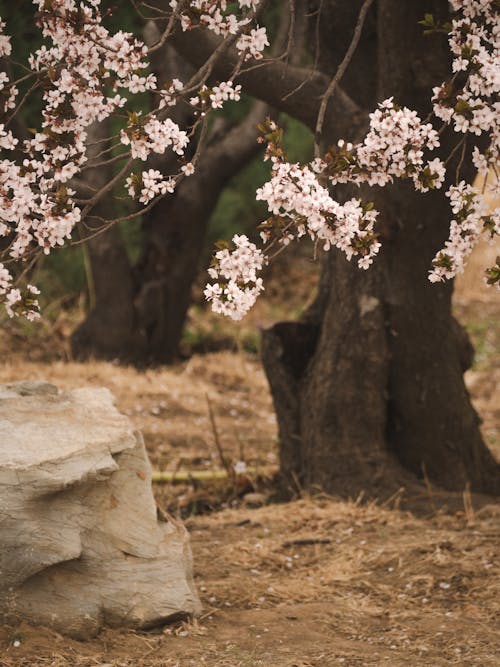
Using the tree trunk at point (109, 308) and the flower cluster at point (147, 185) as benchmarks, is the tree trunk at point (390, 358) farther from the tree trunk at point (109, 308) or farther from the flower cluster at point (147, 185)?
the tree trunk at point (109, 308)

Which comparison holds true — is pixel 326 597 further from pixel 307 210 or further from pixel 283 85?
pixel 283 85

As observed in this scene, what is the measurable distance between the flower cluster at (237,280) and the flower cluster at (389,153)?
37 centimetres

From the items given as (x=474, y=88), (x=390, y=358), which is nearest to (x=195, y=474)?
(x=390, y=358)

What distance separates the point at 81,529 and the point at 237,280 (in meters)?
1.13

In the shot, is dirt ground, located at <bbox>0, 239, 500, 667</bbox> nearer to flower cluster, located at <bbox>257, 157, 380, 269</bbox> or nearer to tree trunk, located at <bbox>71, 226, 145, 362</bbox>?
tree trunk, located at <bbox>71, 226, 145, 362</bbox>

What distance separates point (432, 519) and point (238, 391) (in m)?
3.48

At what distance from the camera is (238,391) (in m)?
8.49

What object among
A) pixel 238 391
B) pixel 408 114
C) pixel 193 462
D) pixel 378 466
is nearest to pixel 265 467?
pixel 193 462

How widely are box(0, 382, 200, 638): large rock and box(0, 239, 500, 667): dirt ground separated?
107 millimetres

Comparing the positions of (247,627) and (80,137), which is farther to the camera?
(247,627)

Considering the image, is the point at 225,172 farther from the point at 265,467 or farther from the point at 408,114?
the point at 408,114

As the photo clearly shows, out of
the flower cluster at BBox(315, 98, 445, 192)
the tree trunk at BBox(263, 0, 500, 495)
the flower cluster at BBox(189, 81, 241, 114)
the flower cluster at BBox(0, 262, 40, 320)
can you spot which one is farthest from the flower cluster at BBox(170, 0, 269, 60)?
the tree trunk at BBox(263, 0, 500, 495)

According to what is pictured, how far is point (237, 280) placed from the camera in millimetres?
3307

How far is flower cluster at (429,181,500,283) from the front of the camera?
11.2 feet
